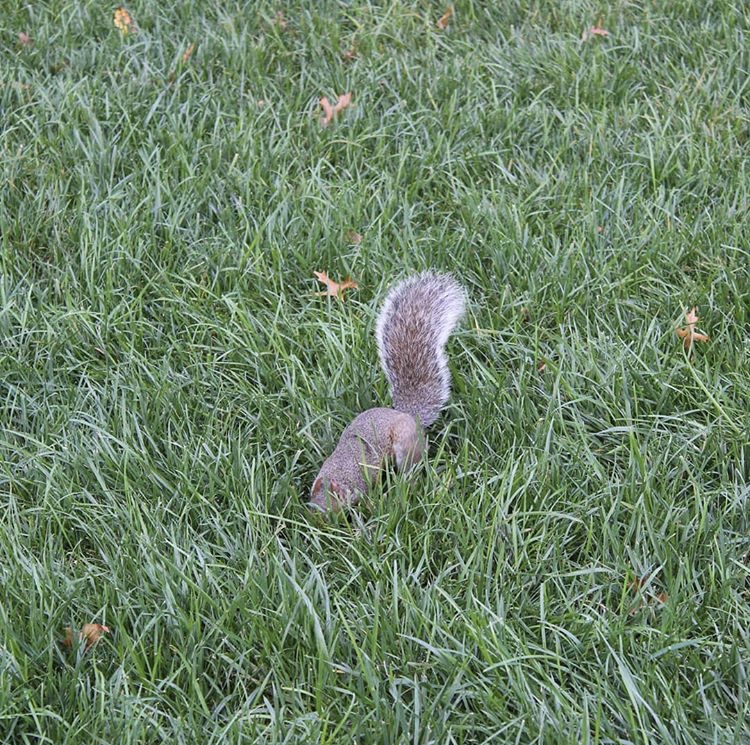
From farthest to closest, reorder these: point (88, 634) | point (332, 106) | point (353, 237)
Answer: point (332, 106)
point (353, 237)
point (88, 634)

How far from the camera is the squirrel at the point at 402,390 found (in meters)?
2.82

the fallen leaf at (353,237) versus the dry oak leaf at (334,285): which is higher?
the fallen leaf at (353,237)

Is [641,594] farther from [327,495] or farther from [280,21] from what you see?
[280,21]

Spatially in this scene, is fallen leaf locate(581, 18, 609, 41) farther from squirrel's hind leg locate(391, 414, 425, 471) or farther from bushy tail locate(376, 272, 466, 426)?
squirrel's hind leg locate(391, 414, 425, 471)

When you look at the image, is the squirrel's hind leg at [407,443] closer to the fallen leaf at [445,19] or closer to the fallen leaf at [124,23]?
the fallen leaf at [445,19]

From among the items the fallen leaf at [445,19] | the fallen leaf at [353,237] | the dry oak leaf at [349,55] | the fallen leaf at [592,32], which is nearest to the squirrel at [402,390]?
the fallen leaf at [353,237]

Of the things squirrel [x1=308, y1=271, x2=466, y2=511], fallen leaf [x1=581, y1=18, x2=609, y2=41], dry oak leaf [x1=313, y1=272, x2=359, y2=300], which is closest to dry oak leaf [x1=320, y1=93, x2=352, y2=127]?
dry oak leaf [x1=313, y1=272, x2=359, y2=300]

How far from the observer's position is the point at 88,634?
2.39m

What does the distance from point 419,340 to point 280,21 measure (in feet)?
8.95

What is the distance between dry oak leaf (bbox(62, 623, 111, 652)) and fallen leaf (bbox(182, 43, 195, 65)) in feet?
10.3

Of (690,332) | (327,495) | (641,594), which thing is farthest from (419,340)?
(641,594)

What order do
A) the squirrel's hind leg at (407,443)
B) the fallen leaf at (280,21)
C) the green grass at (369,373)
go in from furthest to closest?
the fallen leaf at (280,21)
the squirrel's hind leg at (407,443)
the green grass at (369,373)

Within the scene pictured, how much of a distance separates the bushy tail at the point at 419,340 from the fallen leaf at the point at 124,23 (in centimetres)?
259

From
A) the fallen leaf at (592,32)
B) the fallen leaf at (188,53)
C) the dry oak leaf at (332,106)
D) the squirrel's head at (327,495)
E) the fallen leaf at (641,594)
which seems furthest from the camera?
the fallen leaf at (592,32)
